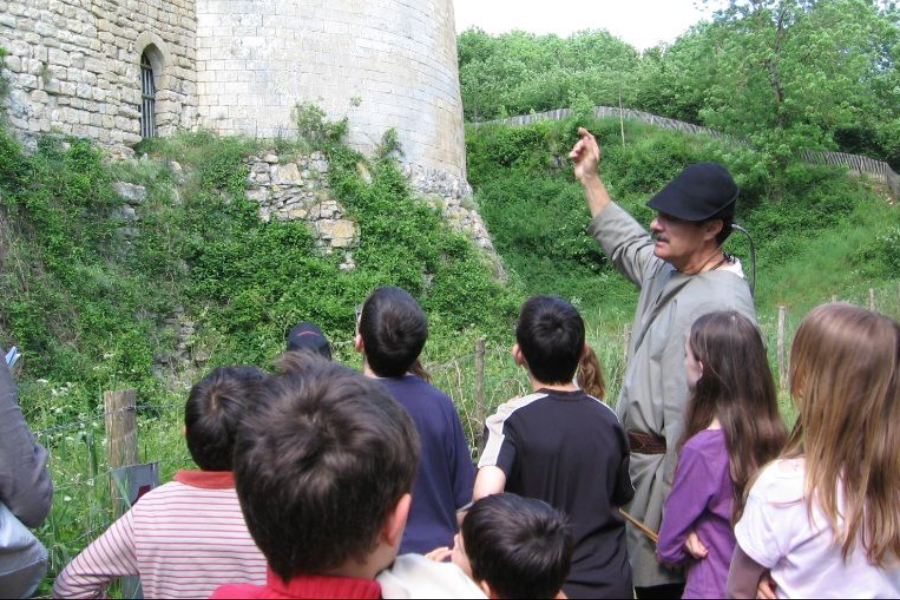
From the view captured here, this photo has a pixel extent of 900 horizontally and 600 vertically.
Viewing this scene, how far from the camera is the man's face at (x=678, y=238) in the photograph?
9.51 ft

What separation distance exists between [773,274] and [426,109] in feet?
35.1

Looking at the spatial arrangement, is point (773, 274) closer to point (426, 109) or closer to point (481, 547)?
point (426, 109)

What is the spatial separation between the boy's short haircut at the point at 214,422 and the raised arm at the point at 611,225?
5.50 ft

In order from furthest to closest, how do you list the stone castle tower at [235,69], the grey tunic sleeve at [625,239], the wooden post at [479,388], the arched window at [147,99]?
the arched window at [147,99], the stone castle tower at [235,69], the wooden post at [479,388], the grey tunic sleeve at [625,239]

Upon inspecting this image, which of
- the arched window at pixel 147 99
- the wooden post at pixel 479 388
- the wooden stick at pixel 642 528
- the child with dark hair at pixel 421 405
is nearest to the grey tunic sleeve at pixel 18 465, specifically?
the child with dark hair at pixel 421 405

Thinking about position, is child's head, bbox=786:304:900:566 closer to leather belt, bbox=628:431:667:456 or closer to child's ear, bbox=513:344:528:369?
leather belt, bbox=628:431:667:456

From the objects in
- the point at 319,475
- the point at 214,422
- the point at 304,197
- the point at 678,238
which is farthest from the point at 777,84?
the point at 319,475

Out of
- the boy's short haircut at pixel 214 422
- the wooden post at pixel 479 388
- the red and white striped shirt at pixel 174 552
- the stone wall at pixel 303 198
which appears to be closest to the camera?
the red and white striped shirt at pixel 174 552

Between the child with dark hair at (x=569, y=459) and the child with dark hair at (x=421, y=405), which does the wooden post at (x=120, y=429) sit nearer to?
the child with dark hair at (x=421, y=405)

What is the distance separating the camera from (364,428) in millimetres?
1442

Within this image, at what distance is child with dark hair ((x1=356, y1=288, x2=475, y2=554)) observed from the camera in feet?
8.59

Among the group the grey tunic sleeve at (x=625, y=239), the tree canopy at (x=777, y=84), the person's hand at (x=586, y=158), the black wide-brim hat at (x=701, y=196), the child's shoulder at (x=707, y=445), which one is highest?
the tree canopy at (x=777, y=84)

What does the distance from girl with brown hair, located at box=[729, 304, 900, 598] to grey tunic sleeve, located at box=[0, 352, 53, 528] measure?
78.2 inches

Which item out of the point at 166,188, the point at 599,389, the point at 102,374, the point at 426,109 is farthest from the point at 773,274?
the point at 599,389
